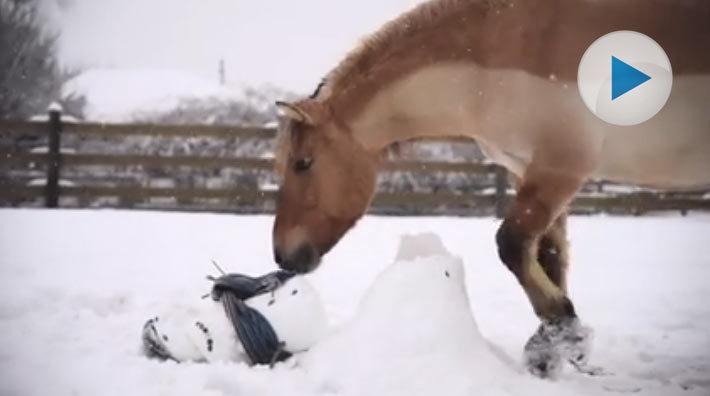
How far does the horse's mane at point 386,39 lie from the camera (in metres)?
0.89

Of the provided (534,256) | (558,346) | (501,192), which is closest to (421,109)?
(534,256)

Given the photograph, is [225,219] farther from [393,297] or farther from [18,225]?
[393,297]

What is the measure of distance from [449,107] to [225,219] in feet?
2.41

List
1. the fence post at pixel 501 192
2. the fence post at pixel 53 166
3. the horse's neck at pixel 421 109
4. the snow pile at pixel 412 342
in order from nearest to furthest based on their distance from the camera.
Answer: the snow pile at pixel 412 342 → the horse's neck at pixel 421 109 → the fence post at pixel 53 166 → the fence post at pixel 501 192

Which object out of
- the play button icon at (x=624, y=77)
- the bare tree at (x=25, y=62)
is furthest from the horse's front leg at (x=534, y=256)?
the bare tree at (x=25, y=62)

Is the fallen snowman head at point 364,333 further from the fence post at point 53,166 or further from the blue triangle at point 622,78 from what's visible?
the fence post at point 53,166

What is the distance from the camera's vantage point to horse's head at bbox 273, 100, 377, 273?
901mm

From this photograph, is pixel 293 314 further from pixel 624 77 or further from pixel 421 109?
pixel 624 77

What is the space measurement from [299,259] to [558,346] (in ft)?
1.28

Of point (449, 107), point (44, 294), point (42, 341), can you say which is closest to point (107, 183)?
point (44, 294)

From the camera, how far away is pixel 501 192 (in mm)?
1507

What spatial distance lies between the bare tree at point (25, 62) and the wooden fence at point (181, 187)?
0.05 m

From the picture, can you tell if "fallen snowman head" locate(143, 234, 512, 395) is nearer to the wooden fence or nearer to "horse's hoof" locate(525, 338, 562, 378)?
"horse's hoof" locate(525, 338, 562, 378)

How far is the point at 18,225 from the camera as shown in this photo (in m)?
0.78
